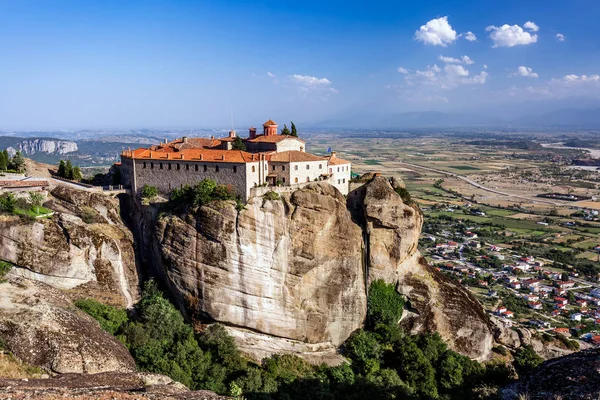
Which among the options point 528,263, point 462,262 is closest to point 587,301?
point 528,263

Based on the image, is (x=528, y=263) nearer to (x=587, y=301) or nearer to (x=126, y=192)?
(x=587, y=301)

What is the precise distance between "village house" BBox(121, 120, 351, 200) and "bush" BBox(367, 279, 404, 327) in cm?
945

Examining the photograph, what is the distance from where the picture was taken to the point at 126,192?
44594 millimetres

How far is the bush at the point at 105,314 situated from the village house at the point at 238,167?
37.9 ft

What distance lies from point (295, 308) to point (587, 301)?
52733 mm

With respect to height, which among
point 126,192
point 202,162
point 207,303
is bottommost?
point 207,303

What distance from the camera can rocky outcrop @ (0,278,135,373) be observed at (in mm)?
25438

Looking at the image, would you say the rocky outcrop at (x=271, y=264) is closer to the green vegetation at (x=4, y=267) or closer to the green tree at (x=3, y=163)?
the green vegetation at (x=4, y=267)

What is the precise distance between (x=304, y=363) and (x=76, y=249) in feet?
64.6

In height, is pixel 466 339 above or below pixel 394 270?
below

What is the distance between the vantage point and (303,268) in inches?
1510

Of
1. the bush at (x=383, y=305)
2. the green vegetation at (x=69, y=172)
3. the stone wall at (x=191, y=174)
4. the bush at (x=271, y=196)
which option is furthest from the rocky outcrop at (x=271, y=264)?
the green vegetation at (x=69, y=172)

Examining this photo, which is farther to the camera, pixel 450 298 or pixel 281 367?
pixel 450 298

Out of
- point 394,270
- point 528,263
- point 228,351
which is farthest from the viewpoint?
point 528,263
